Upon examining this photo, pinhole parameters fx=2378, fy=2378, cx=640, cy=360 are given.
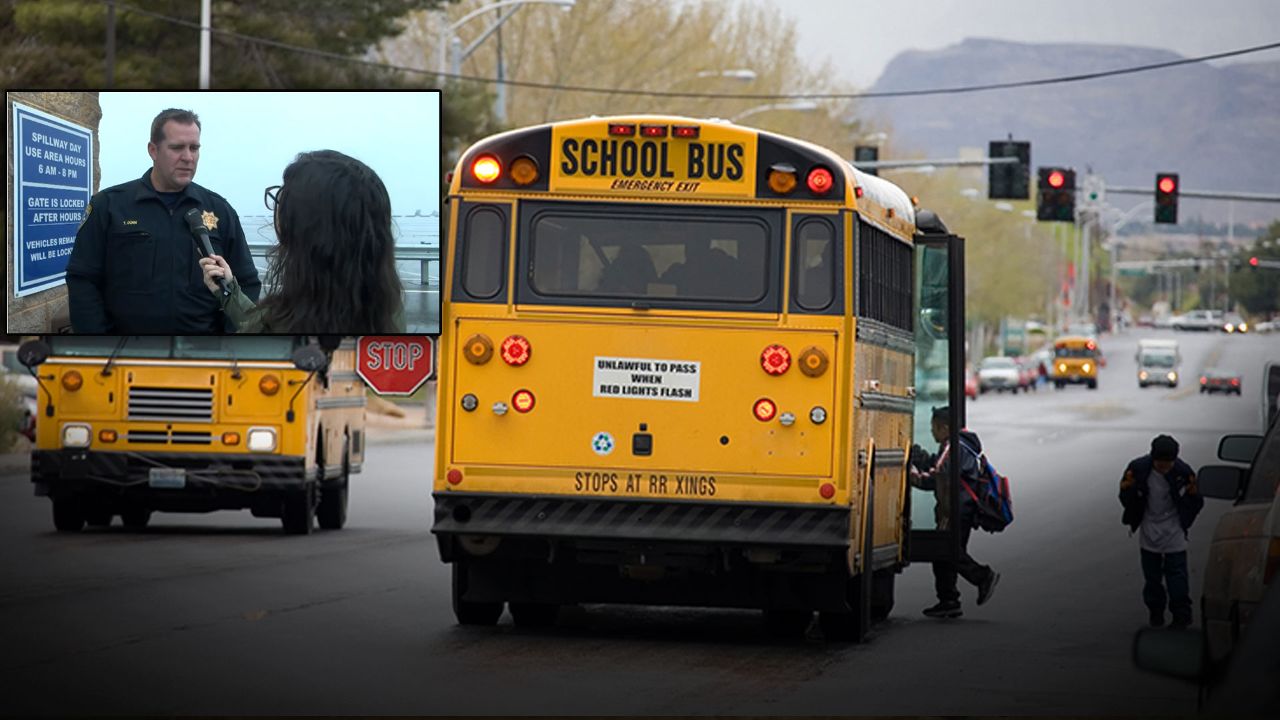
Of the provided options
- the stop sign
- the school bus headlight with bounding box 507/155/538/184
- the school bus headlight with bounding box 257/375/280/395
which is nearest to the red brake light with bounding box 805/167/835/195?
the school bus headlight with bounding box 507/155/538/184

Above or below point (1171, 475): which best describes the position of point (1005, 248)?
above

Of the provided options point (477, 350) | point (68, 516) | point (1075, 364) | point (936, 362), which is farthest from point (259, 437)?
point (1075, 364)

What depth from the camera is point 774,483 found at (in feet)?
44.1

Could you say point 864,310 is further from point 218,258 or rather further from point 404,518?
point 404,518

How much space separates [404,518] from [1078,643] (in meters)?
12.9

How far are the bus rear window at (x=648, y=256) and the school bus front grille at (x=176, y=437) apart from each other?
8.68 m

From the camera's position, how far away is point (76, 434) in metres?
21.5

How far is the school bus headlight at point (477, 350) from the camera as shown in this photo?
1358 centimetres

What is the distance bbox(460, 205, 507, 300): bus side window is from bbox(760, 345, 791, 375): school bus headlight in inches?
63.0

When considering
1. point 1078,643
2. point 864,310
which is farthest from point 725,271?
point 1078,643

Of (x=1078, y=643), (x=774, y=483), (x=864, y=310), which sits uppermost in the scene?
(x=864, y=310)

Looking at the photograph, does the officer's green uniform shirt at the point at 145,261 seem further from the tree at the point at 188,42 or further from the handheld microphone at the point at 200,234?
the tree at the point at 188,42

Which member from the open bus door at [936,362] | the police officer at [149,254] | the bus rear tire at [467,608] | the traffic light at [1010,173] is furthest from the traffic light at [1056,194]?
the bus rear tire at [467,608]

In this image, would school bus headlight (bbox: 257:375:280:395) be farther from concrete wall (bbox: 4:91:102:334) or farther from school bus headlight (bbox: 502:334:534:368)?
school bus headlight (bbox: 502:334:534:368)
